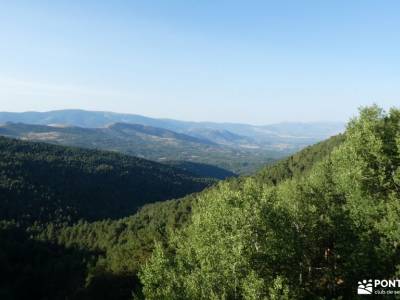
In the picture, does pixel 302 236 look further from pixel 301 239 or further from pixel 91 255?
pixel 91 255

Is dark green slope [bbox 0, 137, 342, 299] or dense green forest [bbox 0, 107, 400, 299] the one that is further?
dark green slope [bbox 0, 137, 342, 299]

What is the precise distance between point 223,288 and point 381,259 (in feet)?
44.3

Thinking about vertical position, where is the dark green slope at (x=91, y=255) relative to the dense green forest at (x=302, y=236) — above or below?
below

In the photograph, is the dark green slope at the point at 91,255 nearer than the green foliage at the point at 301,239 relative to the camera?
No

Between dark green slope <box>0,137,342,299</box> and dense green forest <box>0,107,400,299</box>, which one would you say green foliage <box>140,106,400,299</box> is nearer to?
dense green forest <box>0,107,400,299</box>

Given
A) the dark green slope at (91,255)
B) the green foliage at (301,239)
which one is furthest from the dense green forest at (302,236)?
the dark green slope at (91,255)

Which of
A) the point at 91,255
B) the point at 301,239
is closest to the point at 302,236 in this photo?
the point at 301,239

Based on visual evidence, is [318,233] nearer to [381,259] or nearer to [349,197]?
[349,197]

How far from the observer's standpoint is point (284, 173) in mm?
197125

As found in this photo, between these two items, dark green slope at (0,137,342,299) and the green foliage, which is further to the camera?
dark green slope at (0,137,342,299)

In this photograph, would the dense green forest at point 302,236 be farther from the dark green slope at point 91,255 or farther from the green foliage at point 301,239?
the dark green slope at point 91,255

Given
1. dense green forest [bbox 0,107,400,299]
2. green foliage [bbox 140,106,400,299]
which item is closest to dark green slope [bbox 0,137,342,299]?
dense green forest [bbox 0,107,400,299]

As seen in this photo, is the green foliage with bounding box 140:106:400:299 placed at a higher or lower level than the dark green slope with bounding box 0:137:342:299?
higher


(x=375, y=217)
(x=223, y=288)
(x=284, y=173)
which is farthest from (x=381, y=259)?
(x=284, y=173)
